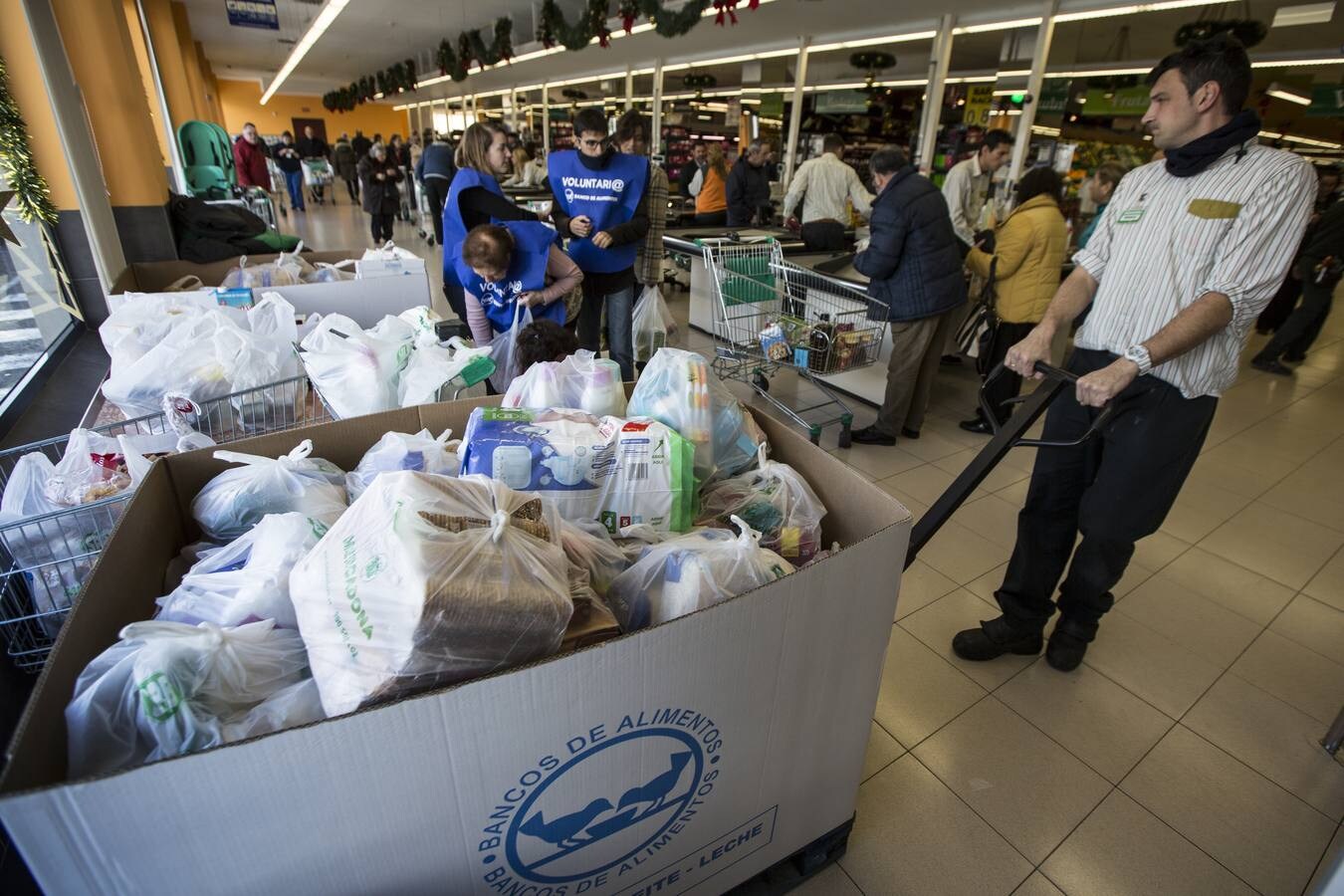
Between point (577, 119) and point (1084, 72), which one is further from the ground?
point (1084, 72)

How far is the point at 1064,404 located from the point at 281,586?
83.4 inches

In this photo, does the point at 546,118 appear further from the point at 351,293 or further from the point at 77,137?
the point at 351,293

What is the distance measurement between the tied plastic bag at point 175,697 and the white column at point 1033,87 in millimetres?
8217

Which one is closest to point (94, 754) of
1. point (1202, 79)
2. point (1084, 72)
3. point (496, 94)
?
point (1202, 79)

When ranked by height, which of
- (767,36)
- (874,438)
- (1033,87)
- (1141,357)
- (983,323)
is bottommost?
(874,438)

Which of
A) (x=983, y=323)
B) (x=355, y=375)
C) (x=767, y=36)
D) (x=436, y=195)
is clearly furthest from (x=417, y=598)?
(x=767, y=36)

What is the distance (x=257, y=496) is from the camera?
4.23 ft

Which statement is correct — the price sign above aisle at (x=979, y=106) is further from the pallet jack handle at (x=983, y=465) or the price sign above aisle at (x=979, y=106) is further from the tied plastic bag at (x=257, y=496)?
the tied plastic bag at (x=257, y=496)

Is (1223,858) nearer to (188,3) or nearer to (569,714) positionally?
(569,714)

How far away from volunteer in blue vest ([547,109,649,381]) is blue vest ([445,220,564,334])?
2.63ft

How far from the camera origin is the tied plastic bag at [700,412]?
1.52 m

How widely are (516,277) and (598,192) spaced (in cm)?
108

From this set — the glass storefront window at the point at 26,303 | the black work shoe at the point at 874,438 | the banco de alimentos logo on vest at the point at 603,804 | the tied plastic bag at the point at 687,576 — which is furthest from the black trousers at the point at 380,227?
the banco de alimentos logo on vest at the point at 603,804

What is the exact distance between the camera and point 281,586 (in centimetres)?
106
